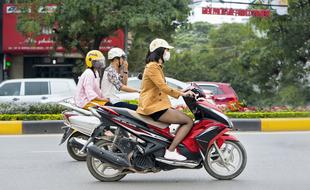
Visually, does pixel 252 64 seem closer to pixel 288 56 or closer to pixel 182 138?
pixel 288 56

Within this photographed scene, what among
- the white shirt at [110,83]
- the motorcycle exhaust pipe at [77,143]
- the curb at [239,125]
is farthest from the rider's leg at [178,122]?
the curb at [239,125]

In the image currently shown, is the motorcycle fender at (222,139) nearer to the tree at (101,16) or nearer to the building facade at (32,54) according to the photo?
the tree at (101,16)

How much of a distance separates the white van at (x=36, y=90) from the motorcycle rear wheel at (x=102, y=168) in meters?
11.8

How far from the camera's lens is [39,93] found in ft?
66.9

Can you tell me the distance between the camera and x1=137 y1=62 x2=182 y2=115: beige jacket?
26.5ft

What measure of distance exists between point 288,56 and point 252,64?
11.6 feet

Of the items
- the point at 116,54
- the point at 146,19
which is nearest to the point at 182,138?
the point at 116,54

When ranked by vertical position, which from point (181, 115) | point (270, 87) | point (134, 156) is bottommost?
point (270, 87)

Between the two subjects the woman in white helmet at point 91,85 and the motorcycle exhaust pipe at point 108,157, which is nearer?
the motorcycle exhaust pipe at point 108,157

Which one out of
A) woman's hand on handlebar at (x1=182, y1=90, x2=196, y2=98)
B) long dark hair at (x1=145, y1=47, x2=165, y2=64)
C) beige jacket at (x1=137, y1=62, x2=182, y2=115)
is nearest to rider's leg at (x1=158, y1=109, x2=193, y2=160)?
beige jacket at (x1=137, y1=62, x2=182, y2=115)

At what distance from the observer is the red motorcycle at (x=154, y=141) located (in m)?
8.12

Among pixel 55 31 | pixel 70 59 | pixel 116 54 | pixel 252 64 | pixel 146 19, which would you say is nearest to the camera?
pixel 116 54

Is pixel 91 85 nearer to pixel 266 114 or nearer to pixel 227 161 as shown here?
pixel 227 161

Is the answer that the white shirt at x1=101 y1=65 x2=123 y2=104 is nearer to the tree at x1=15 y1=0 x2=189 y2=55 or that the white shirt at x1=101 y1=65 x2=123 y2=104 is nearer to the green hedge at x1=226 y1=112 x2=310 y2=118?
the green hedge at x1=226 y1=112 x2=310 y2=118
